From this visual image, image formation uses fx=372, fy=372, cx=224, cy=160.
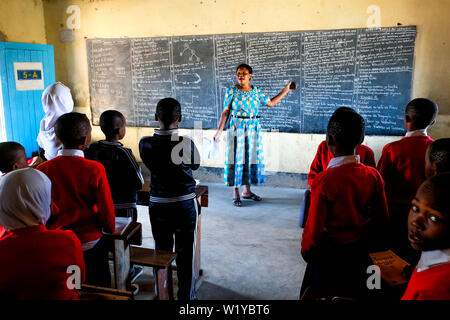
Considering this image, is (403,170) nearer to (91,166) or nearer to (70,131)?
(91,166)

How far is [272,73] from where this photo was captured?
479cm

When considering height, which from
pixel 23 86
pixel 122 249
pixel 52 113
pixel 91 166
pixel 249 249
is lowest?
pixel 249 249

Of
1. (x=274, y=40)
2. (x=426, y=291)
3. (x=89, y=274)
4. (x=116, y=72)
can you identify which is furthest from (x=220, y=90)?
(x=426, y=291)

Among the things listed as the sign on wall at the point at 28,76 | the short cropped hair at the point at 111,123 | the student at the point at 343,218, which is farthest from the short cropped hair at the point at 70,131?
the sign on wall at the point at 28,76

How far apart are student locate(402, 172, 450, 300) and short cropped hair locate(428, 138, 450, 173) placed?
29.7 inches

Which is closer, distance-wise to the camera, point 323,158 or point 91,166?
point 91,166

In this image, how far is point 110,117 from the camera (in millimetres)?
2084

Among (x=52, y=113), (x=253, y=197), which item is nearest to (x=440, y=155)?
(x=253, y=197)

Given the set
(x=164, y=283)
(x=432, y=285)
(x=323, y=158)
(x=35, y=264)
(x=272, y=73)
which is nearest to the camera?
(x=432, y=285)

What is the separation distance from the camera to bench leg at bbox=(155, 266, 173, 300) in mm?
2107

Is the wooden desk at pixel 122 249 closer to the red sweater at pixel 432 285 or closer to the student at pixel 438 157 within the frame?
the red sweater at pixel 432 285

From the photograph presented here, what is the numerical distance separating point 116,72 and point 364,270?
16.1ft

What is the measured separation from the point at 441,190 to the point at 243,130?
3.19 metres

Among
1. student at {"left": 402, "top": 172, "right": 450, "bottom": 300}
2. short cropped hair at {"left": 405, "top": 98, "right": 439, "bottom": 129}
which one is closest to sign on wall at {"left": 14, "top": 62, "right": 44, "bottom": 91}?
short cropped hair at {"left": 405, "top": 98, "right": 439, "bottom": 129}
